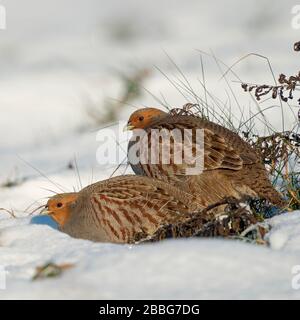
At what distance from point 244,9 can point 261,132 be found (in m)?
5.77

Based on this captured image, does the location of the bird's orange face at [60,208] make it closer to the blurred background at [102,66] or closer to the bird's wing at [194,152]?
the bird's wing at [194,152]

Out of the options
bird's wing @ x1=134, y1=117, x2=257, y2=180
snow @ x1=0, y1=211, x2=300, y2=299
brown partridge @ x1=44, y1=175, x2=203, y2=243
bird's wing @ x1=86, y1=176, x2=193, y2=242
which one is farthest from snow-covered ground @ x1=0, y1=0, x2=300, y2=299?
bird's wing @ x1=134, y1=117, x2=257, y2=180

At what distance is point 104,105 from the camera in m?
8.11

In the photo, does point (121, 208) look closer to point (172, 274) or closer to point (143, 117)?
point (143, 117)

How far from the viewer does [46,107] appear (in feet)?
30.1

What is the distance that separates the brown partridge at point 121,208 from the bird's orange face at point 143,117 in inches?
32.6

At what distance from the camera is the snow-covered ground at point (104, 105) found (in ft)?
10.6

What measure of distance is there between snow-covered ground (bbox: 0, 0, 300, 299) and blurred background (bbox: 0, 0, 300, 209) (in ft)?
0.05

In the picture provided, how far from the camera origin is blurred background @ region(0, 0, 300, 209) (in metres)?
7.37

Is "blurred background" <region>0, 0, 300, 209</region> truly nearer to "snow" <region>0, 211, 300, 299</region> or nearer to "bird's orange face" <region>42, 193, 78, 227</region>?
"bird's orange face" <region>42, 193, 78, 227</region>

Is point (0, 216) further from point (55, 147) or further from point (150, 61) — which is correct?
point (150, 61)

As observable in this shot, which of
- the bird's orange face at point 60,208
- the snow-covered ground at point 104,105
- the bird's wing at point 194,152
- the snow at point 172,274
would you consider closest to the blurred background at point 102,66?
the snow-covered ground at point 104,105

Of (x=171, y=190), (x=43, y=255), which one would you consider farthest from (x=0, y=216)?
(x=43, y=255)
